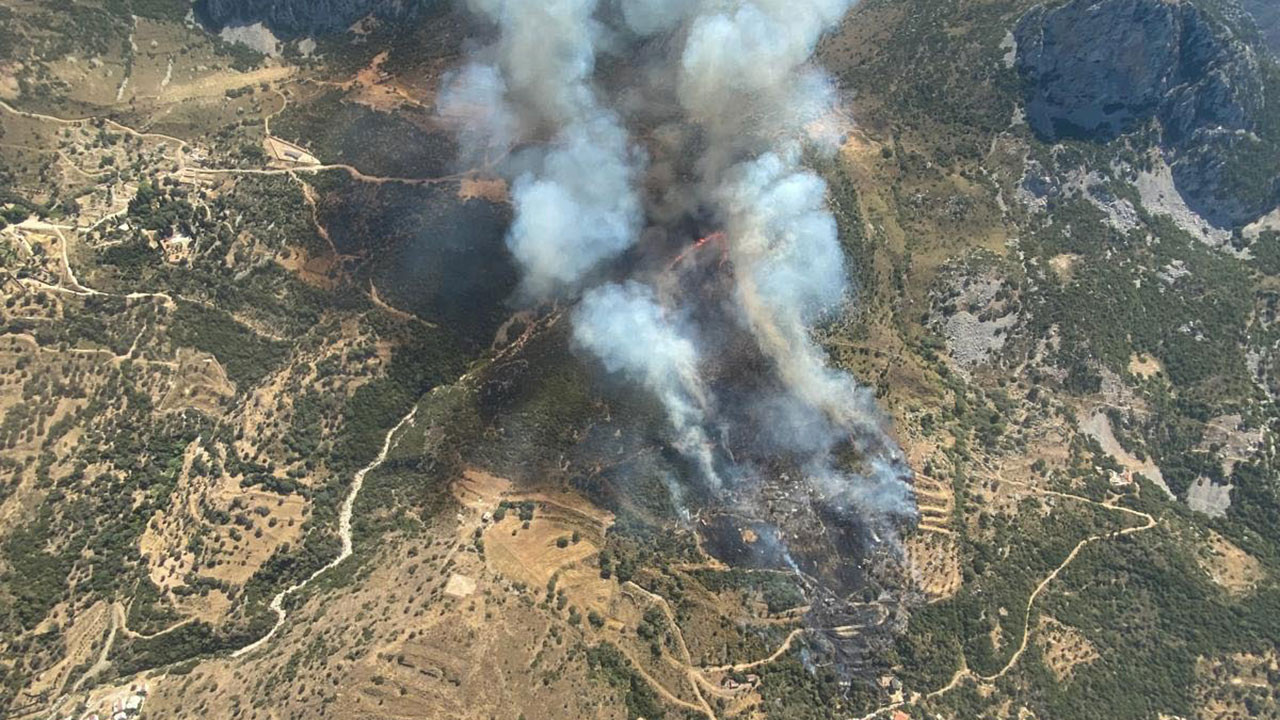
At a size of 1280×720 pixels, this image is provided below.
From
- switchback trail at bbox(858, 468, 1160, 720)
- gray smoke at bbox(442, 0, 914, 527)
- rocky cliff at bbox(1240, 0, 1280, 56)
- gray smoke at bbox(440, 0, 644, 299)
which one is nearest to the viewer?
switchback trail at bbox(858, 468, 1160, 720)

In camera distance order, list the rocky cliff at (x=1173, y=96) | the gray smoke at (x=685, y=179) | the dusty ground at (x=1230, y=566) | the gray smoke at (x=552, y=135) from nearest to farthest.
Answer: the dusty ground at (x=1230, y=566)
the gray smoke at (x=685, y=179)
the gray smoke at (x=552, y=135)
the rocky cliff at (x=1173, y=96)

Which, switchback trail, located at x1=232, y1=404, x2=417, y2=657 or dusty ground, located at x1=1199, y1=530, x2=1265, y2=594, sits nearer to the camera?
switchback trail, located at x1=232, y1=404, x2=417, y2=657

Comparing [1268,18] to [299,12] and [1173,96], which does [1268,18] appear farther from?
[299,12]

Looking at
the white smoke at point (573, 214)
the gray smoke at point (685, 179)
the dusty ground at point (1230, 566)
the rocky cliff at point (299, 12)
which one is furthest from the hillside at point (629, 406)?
the rocky cliff at point (299, 12)

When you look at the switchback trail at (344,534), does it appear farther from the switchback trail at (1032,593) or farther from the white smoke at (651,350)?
the switchback trail at (1032,593)

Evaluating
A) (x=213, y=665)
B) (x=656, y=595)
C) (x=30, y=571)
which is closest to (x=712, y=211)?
(x=656, y=595)

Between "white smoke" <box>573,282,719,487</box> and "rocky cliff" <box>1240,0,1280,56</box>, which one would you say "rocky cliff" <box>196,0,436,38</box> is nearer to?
"white smoke" <box>573,282,719,487</box>

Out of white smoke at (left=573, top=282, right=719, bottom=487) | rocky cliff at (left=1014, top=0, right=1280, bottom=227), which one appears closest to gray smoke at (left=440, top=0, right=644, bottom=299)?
white smoke at (left=573, top=282, right=719, bottom=487)
